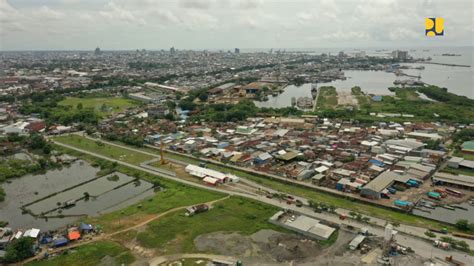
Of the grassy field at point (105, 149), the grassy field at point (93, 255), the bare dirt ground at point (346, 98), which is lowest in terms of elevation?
the grassy field at point (93, 255)

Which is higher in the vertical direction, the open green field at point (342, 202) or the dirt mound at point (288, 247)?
the open green field at point (342, 202)

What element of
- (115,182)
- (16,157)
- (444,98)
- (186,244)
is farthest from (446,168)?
(16,157)

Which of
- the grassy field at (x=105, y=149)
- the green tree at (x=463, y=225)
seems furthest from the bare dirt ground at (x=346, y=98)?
the green tree at (x=463, y=225)

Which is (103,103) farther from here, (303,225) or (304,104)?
(303,225)

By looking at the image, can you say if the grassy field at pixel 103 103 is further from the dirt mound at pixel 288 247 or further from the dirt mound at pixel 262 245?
the dirt mound at pixel 288 247

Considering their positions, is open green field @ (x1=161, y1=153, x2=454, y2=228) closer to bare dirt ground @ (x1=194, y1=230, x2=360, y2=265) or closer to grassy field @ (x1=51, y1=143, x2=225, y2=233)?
bare dirt ground @ (x1=194, y1=230, x2=360, y2=265)

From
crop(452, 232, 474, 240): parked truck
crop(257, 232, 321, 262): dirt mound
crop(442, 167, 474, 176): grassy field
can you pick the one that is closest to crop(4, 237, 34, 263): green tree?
crop(257, 232, 321, 262): dirt mound

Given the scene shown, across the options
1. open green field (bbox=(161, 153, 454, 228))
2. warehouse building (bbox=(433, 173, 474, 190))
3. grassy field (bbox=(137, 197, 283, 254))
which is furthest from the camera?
warehouse building (bbox=(433, 173, 474, 190))
